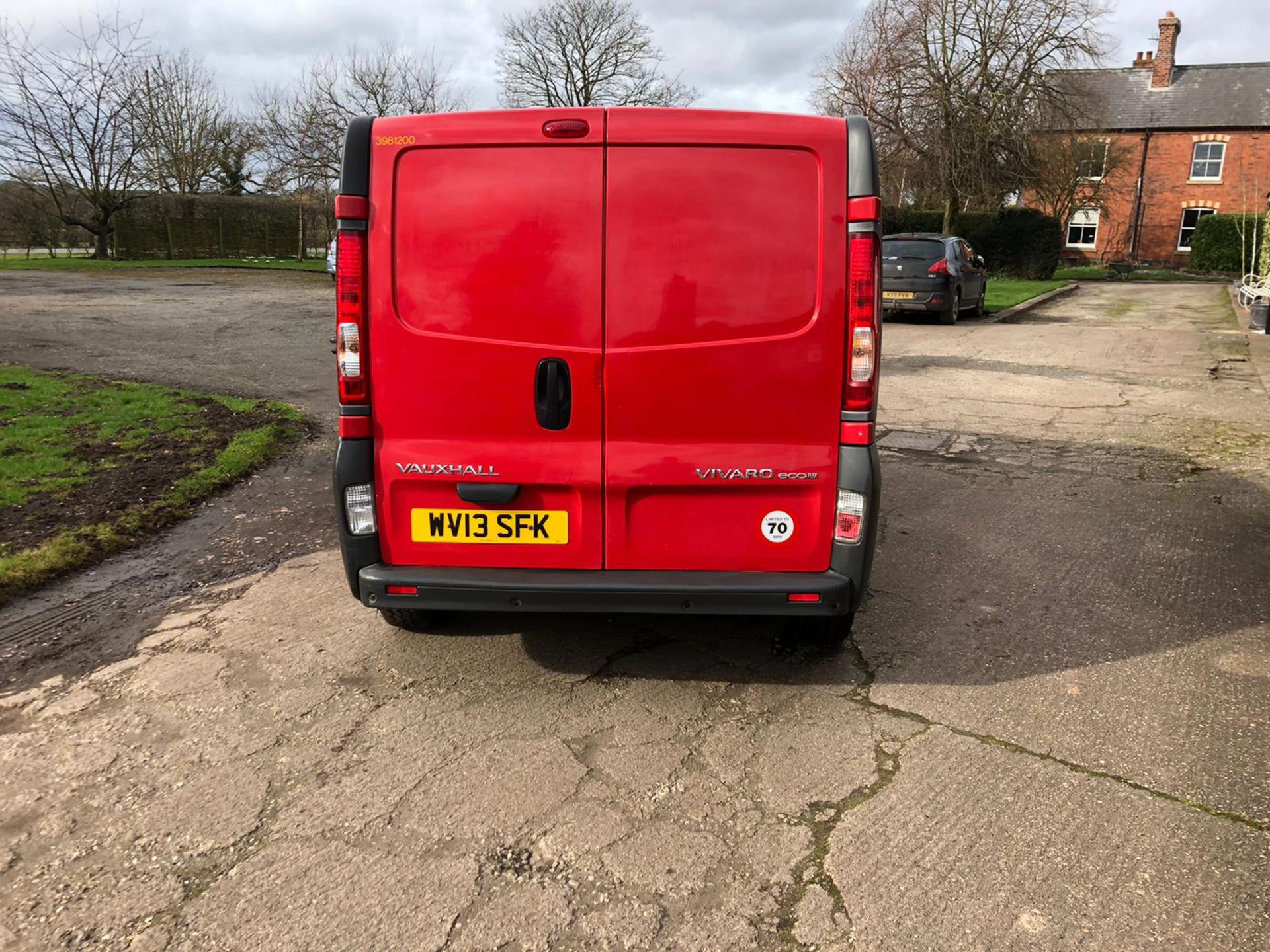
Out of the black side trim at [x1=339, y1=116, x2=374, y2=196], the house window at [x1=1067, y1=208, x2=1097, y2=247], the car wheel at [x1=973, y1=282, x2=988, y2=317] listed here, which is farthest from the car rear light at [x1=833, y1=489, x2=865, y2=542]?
the house window at [x1=1067, y1=208, x2=1097, y2=247]

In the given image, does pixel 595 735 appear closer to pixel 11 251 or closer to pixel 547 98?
pixel 547 98

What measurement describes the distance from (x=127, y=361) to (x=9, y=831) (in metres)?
10.0

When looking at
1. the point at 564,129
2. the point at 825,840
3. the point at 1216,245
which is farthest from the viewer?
the point at 1216,245

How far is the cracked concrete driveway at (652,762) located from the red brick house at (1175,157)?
4611 cm

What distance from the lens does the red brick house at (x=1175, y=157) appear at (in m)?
44.7

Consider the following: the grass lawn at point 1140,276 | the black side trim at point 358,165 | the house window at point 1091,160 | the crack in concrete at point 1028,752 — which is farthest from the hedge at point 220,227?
the crack in concrete at point 1028,752

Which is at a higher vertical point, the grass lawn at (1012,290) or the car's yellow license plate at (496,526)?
the grass lawn at (1012,290)

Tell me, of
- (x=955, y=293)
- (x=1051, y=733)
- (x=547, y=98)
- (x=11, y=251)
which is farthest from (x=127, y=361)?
(x=11, y=251)

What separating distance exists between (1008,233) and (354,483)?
112 feet

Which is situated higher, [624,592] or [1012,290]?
[1012,290]

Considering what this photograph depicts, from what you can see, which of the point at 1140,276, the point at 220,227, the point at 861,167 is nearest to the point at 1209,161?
the point at 1140,276

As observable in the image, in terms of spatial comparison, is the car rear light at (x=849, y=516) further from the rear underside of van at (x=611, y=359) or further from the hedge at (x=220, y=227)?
the hedge at (x=220, y=227)

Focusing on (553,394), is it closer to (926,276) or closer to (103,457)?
(103,457)

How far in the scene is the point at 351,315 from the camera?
342 cm
